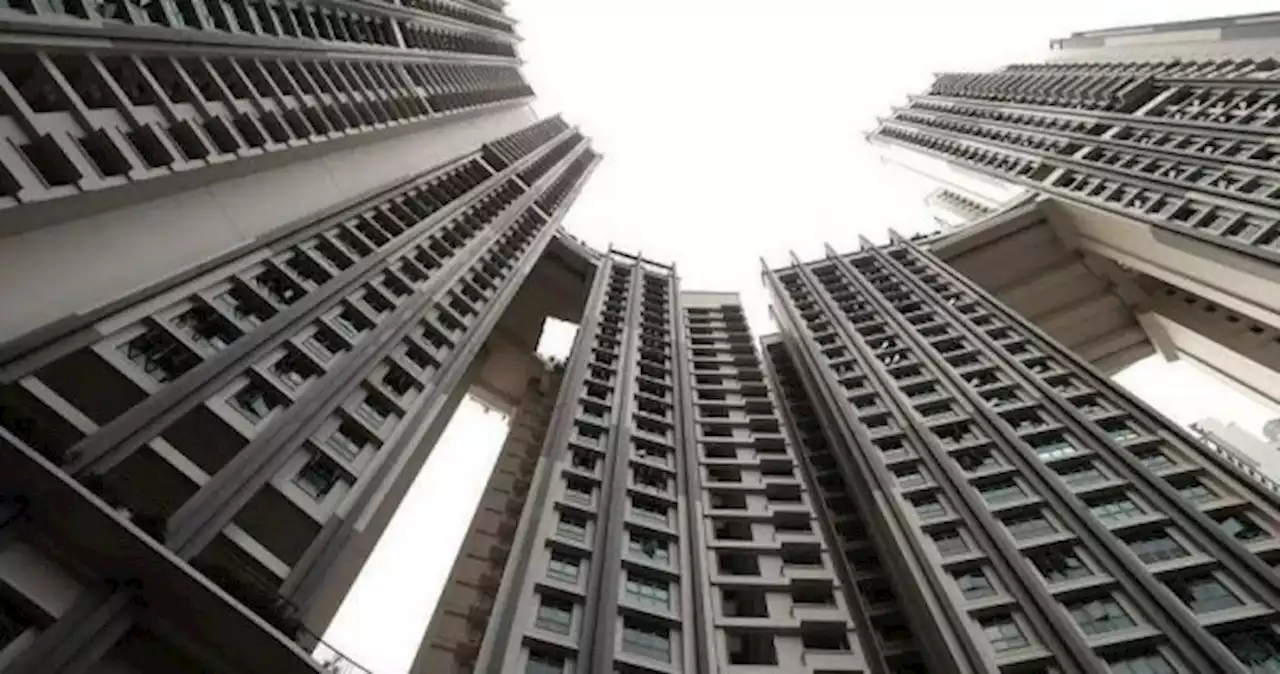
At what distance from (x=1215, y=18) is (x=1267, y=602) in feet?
183

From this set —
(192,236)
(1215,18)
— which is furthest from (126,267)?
(1215,18)

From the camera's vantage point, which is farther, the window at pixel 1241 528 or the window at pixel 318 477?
the window at pixel 1241 528

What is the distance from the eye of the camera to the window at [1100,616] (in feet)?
80.2

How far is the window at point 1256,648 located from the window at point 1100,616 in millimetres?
2302

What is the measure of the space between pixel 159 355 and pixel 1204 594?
2759 cm

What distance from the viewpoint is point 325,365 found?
2567cm

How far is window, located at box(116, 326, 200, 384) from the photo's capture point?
68.2 feet

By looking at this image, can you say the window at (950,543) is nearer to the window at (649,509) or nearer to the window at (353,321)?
the window at (649,509)

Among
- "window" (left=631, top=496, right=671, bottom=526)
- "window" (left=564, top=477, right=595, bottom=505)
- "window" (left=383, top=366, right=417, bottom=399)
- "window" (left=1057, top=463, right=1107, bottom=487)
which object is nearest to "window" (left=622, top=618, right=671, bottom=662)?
"window" (left=631, top=496, right=671, bottom=526)

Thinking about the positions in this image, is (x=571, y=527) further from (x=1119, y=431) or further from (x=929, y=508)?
(x=1119, y=431)

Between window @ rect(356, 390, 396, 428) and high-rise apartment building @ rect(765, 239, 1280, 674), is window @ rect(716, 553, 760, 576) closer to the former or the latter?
high-rise apartment building @ rect(765, 239, 1280, 674)

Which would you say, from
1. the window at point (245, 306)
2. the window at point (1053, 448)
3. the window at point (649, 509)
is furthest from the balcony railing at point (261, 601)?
the window at point (1053, 448)

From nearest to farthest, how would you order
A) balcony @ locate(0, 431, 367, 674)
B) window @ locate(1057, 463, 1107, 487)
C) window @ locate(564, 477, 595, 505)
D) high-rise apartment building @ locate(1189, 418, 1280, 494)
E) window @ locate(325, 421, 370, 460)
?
balcony @ locate(0, 431, 367, 674) → window @ locate(325, 421, 370, 460) → window @ locate(564, 477, 595, 505) → window @ locate(1057, 463, 1107, 487) → high-rise apartment building @ locate(1189, 418, 1280, 494)

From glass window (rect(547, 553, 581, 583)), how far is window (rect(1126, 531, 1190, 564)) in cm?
1642
